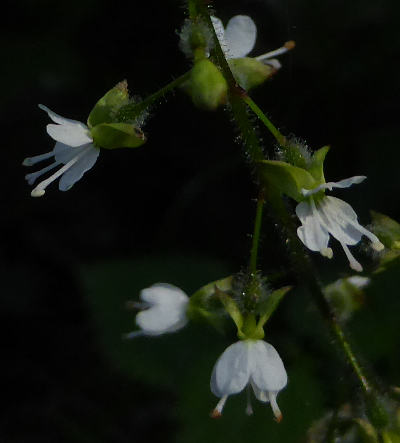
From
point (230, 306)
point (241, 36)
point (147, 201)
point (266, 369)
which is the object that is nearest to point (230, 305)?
point (230, 306)

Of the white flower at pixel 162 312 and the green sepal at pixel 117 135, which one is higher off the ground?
the green sepal at pixel 117 135

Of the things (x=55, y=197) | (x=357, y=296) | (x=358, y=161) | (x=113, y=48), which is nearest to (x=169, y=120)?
(x=113, y=48)

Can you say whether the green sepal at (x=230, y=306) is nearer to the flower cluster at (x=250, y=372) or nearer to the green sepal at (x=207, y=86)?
the flower cluster at (x=250, y=372)

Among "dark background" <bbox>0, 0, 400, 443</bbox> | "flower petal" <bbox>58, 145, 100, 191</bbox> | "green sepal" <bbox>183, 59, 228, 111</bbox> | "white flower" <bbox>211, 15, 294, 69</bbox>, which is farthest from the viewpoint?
"dark background" <bbox>0, 0, 400, 443</bbox>

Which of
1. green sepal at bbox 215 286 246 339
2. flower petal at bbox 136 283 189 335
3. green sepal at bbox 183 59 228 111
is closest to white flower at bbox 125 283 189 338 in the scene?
flower petal at bbox 136 283 189 335

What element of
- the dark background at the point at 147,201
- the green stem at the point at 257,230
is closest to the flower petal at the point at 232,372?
the green stem at the point at 257,230

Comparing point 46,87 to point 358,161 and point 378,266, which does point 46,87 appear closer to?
point 358,161

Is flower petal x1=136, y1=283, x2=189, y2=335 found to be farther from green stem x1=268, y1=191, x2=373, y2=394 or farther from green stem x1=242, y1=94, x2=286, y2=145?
green stem x1=242, y1=94, x2=286, y2=145
